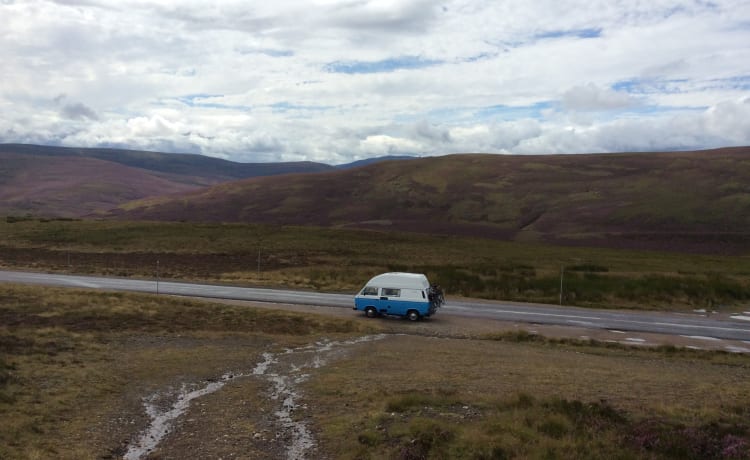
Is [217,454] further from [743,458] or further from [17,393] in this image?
[743,458]

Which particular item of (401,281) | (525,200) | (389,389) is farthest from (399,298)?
(525,200)

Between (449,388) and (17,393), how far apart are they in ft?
35.8

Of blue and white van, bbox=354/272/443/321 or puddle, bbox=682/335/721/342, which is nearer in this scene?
A: puddle, bbox=682/335/721/342

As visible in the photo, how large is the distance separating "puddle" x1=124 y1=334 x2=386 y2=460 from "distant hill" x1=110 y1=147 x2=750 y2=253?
9129cm

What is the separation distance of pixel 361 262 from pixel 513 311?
2596cm

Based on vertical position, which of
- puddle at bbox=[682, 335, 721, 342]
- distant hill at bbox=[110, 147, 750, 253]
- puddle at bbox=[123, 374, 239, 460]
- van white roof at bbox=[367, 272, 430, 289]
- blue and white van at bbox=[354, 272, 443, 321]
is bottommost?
puddle at bbox=[123, 374, 239, 460]

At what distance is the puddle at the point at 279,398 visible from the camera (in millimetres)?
11515

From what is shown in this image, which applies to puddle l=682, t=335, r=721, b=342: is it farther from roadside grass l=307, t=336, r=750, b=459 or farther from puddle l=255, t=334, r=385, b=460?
puddle l=255, t=334, r=385, b=460

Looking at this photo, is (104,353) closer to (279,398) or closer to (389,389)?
(279,398)

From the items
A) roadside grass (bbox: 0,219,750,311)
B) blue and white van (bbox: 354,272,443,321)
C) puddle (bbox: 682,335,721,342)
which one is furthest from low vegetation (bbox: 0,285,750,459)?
roadside grass (bbox: 0,219,750,311)

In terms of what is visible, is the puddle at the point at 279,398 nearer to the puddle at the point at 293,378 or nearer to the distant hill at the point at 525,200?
the puddle at the point at 293,378

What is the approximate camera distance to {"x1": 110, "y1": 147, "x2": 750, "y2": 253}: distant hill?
367 ft

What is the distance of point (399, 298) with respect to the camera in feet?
103

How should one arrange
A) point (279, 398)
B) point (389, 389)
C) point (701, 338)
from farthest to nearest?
point (701, 338) < point (389, 389) < point (279, 398)
